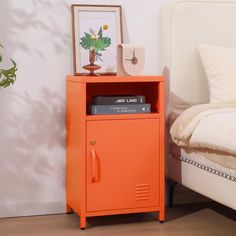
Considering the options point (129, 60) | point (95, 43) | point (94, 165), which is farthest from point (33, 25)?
point (94, 165)

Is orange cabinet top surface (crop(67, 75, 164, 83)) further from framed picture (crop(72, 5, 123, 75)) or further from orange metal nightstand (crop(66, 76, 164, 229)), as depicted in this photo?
framed picture (crop(72, 5, 123, 75))

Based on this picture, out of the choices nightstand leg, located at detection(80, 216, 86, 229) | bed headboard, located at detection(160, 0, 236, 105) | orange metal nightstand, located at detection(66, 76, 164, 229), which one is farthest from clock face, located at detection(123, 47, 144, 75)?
nightstand leg, located at detection(80, 216, 86, 229)

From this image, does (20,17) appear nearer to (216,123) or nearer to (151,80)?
(151,80)

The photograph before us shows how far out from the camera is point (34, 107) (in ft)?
10.1

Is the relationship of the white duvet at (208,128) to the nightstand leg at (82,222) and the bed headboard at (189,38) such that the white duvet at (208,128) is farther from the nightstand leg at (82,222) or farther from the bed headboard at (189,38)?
the nightstand leg at (82,222)

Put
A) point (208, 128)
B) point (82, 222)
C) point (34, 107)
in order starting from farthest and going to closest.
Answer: point (34, 107) < point (82, 222) < point (208, 128)

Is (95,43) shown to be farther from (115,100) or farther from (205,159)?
(205,159)

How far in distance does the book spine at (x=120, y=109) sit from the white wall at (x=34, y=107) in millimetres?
342

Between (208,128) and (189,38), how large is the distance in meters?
0.77

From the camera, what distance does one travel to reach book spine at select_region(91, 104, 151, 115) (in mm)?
2836

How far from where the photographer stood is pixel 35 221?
301 cm

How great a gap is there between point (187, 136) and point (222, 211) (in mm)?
696

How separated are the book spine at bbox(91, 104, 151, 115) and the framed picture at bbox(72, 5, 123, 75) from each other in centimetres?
32

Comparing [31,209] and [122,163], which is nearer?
[122,163]
